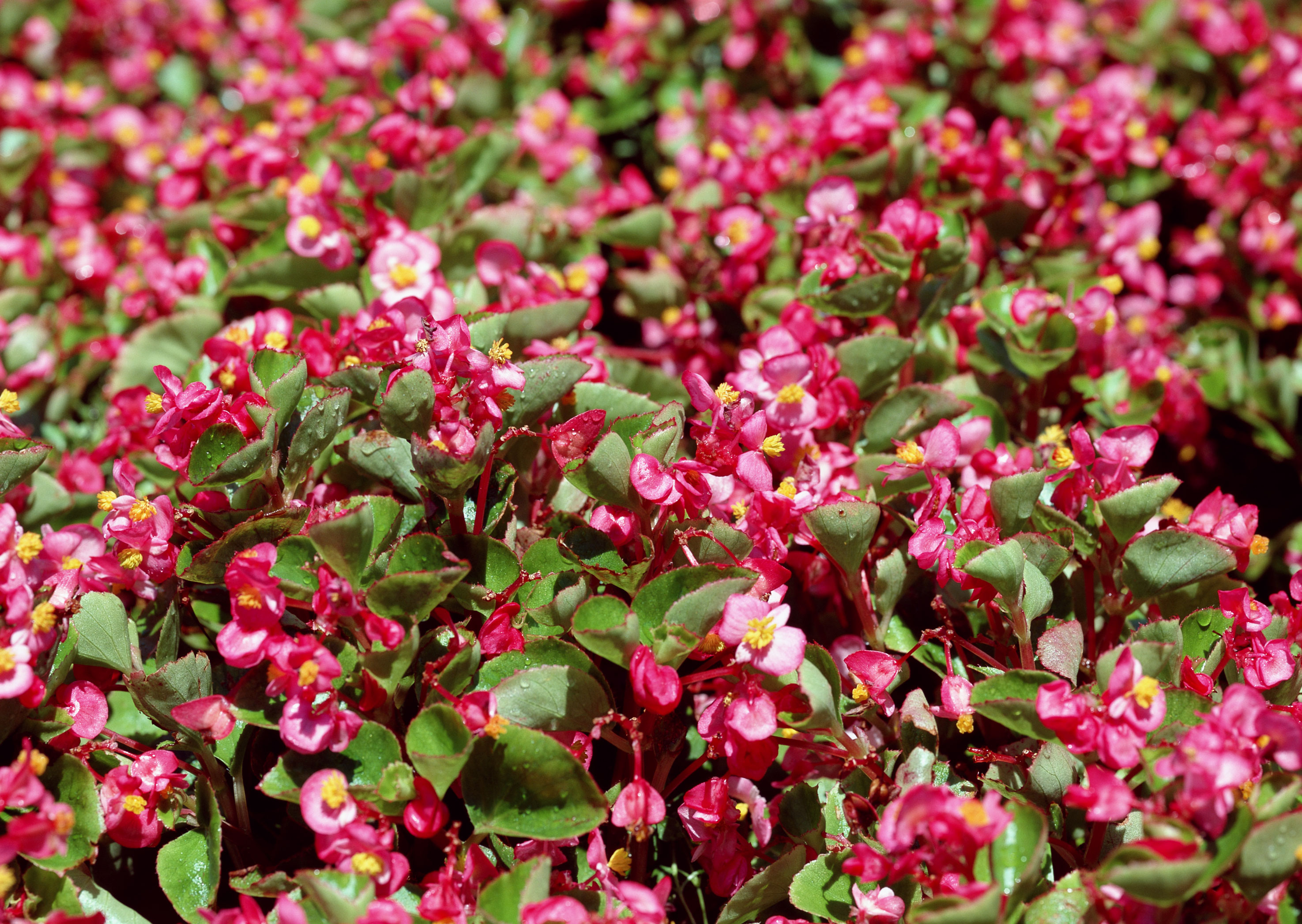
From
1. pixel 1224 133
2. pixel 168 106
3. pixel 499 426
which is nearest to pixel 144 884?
pixel 499 426

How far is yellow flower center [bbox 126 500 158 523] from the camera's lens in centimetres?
106

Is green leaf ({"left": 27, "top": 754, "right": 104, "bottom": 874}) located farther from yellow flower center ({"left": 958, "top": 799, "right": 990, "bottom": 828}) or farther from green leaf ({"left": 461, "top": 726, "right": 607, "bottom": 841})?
yellow flower center ({"left": 958, "top": 799, "right": 990, "bottom": 828})

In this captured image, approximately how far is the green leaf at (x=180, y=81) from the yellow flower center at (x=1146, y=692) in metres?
2.45

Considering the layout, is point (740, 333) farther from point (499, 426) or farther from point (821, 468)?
point (499, 426)

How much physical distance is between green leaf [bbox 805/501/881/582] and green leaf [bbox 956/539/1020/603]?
0.12m

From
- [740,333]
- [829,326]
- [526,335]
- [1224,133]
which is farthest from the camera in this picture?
[1224,133]

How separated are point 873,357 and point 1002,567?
41 cm

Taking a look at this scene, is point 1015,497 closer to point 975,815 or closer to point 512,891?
point 975,815

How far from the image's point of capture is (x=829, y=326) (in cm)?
146

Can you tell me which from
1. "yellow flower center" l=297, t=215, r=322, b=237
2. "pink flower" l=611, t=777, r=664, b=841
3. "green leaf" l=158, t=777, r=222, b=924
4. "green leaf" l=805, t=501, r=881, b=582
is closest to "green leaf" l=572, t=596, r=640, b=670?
"pink flower" l=611, t=777, r=664, b=841

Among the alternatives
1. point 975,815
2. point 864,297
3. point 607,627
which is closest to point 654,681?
point 607,627

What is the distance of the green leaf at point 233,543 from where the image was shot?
1051 mm

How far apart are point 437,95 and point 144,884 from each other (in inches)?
53.4

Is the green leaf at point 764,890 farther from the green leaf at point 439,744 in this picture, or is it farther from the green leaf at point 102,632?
the green leaf at point 102,632
